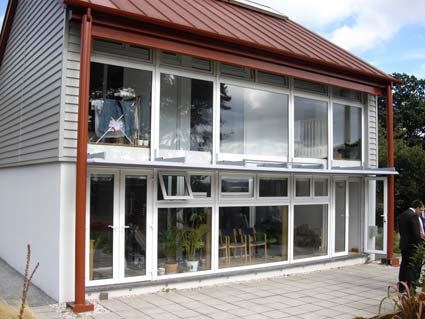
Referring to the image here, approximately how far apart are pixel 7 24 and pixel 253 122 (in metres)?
7.17

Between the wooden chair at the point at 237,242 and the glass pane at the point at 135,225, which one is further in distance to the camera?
the wooden chair at the point at 237,242

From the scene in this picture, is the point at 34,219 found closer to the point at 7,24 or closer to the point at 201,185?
the point at 201,185

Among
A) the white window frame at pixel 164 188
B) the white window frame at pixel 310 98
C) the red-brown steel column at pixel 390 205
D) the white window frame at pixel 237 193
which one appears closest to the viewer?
the white window frame at pixel 164 188

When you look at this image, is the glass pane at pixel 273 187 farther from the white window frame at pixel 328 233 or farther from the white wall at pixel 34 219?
the white wall at pixel 34 219

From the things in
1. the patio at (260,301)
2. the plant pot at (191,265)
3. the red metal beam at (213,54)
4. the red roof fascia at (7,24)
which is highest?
the red roof fascia at (7,24)

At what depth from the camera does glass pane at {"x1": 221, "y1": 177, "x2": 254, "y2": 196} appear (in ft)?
31.4

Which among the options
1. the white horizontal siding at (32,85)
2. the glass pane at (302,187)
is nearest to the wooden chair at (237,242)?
the glass pane at (302,187)

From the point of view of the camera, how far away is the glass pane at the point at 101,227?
312 inches

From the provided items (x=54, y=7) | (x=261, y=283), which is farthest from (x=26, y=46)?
(x=261, y=283)

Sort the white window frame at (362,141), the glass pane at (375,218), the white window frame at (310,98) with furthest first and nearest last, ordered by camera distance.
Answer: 1. the glass pane at (375,218)
2. the white window frame at (362,141)
3. the white window frame at (310,98)

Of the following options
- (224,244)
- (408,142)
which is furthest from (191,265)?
(408,142)

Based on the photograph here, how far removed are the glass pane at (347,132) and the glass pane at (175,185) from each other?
14.2ft

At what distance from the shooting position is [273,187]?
10.4 meters

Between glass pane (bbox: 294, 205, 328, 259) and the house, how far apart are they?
36 mm
